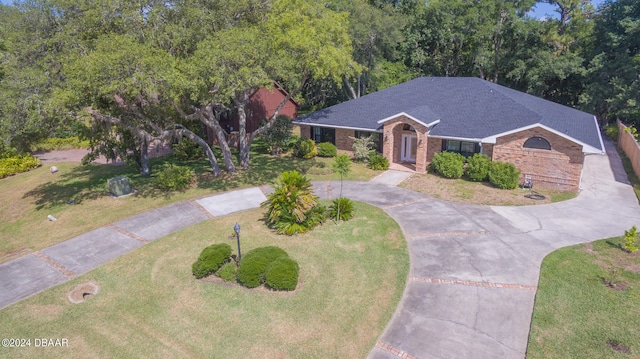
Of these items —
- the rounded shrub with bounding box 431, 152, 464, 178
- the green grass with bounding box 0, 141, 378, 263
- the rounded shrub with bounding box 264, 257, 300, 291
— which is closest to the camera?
the rounded shrub with bounding box 264, 257, 300, 291

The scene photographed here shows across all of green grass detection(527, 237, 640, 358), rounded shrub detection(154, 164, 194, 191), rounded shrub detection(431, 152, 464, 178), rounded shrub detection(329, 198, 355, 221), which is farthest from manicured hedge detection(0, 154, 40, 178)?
green grass detection(527, 237, 640, 358)

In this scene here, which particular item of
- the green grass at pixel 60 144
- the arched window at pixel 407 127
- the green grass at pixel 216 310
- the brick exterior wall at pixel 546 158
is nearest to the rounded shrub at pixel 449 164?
the brick exterior wall at pixel 546 158

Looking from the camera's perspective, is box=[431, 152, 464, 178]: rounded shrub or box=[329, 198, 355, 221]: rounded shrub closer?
box=[329, 198, 355, 221]: rounded shrub

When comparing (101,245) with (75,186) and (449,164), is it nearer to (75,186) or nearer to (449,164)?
(75,186)

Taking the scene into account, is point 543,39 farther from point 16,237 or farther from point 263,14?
point 16,237

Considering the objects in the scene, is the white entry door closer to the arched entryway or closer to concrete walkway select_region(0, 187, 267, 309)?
the arched entryway
